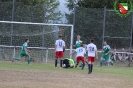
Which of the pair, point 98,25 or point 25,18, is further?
point 98,25

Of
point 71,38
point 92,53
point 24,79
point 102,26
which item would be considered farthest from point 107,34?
point 24,79

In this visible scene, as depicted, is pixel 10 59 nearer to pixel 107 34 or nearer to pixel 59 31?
pixel 59 31

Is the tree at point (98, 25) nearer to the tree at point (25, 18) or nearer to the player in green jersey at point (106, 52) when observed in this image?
the tree at point (25, 18)

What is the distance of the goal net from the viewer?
3244cm

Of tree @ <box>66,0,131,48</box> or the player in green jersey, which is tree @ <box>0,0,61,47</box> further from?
the player in green jersey

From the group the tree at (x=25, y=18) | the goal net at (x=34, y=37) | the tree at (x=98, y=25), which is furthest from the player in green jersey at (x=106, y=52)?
the tree at (x=25, y=18)

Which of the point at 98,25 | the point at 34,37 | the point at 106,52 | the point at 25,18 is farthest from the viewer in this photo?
the point at 98,25

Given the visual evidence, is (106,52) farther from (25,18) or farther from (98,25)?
(25,18)

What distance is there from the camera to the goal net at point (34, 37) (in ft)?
106

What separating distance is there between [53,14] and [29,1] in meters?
15.5

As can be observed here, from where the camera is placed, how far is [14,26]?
3362cm

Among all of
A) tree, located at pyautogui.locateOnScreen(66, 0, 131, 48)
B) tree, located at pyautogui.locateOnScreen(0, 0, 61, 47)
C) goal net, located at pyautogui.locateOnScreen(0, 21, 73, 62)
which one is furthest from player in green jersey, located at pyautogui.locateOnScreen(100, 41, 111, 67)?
tree, located at pyautogui.locateOnScreen(0, 0, 61, 47)

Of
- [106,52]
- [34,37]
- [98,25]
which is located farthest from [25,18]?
[106,52]

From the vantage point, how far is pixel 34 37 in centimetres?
3350
